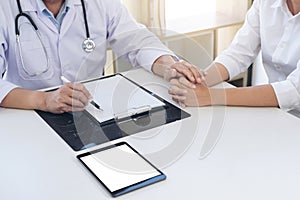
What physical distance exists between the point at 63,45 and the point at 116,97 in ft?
1.22

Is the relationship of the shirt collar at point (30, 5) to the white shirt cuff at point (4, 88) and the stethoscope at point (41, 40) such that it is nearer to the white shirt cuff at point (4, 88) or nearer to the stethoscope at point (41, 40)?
the stethoscope at point (41, 40)

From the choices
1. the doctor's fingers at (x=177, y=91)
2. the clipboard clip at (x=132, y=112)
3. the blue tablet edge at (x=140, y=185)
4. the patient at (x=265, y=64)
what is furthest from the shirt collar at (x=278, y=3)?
the blue tablet edge at (x=140, y=185)

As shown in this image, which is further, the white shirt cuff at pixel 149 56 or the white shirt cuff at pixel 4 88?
the white shirt cuff at pixel 149 56

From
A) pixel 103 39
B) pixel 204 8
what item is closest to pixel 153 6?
pixel 204 8

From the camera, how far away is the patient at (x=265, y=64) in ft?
4.03

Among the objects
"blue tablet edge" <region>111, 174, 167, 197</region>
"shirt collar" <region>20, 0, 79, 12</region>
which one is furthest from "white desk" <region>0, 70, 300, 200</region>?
"shirt collar" <region>20, 0, 79, 12</region>

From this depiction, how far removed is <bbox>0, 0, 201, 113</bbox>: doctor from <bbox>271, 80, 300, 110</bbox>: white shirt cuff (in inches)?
9.3

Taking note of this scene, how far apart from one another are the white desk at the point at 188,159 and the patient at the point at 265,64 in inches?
1.7

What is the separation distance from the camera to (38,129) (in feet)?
3.68

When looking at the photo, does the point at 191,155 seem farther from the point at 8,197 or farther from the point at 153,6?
the point at 153,6

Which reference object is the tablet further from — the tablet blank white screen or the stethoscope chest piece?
the stethoscope chest piece

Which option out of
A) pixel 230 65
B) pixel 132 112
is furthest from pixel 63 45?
pixel 230 65

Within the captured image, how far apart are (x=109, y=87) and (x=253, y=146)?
0.53m

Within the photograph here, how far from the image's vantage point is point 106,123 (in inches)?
44.2
